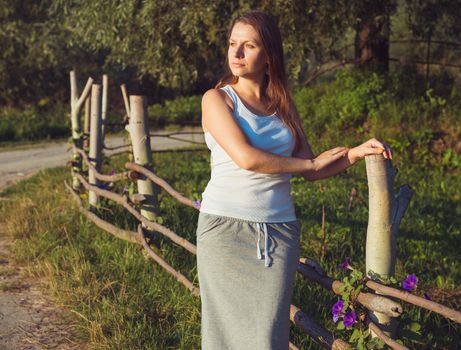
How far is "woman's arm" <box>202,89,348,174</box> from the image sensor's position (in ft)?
8.11

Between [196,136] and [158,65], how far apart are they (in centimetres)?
472

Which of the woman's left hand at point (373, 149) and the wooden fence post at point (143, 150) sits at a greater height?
the woman's left hand at point (373, 149)

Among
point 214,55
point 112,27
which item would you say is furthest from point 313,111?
point 112,27

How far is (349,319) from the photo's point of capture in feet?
9.97

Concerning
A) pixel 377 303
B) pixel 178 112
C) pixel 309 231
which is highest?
pixel 377 303

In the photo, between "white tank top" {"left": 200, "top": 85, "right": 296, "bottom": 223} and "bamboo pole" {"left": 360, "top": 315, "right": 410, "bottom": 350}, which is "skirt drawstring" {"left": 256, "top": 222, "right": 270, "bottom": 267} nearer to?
"white tank top" {"left": 200, "top": 85, "right": 296, "bottom": 223}

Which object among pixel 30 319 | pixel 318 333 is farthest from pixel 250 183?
pixel 30 319

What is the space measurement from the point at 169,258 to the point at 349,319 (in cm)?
225

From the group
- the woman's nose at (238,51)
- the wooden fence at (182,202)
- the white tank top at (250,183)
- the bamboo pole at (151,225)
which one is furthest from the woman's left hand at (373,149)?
the bamboo pole at (151,225)

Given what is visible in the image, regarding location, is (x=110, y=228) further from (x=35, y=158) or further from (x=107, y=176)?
(x=35, y=158)

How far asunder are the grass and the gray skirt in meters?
1.24

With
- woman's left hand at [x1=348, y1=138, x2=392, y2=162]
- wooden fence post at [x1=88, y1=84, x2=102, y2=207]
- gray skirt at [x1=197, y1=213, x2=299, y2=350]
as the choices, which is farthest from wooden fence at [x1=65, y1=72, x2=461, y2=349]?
gray skirt at [x1=197, y1=213, x2=299, y2=350]

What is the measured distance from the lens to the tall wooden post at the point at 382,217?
2768 millimetres

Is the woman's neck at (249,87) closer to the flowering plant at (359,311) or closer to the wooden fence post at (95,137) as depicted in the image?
the flowering plant at (359,311)
